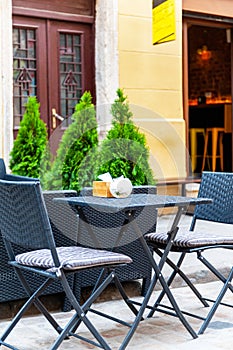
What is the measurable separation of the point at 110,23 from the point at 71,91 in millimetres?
926

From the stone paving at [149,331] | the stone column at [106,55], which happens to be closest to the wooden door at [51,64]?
the stone column at [106,55]

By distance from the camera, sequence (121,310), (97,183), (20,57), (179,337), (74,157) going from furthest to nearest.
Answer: (20,57) → (74,157) → (121,310) → (97,183) → (179,337)

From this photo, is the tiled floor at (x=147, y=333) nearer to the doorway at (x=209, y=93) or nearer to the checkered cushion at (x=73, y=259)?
the checkered cushion at (x=73, y=259)

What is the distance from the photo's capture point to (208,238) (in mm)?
3947

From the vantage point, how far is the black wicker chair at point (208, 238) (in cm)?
391

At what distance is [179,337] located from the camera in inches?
148

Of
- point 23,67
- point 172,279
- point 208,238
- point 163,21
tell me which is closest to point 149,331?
point 172,279

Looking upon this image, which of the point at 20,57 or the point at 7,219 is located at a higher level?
the point at 20,57

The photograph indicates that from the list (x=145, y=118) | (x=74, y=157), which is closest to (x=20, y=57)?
(x=145, y=118)

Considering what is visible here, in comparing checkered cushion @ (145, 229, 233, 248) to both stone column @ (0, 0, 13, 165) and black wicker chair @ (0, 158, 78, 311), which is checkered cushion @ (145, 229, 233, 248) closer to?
black wicker chair @ (0, 158, 78, 311)

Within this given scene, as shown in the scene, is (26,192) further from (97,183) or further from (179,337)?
(179,337)

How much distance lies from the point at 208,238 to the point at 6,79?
3.83 m

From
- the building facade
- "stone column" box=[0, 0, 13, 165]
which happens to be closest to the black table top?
"stone column" box=[0, 0, 13, 165]

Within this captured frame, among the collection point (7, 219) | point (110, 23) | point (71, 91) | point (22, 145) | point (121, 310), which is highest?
point (110, 23)
